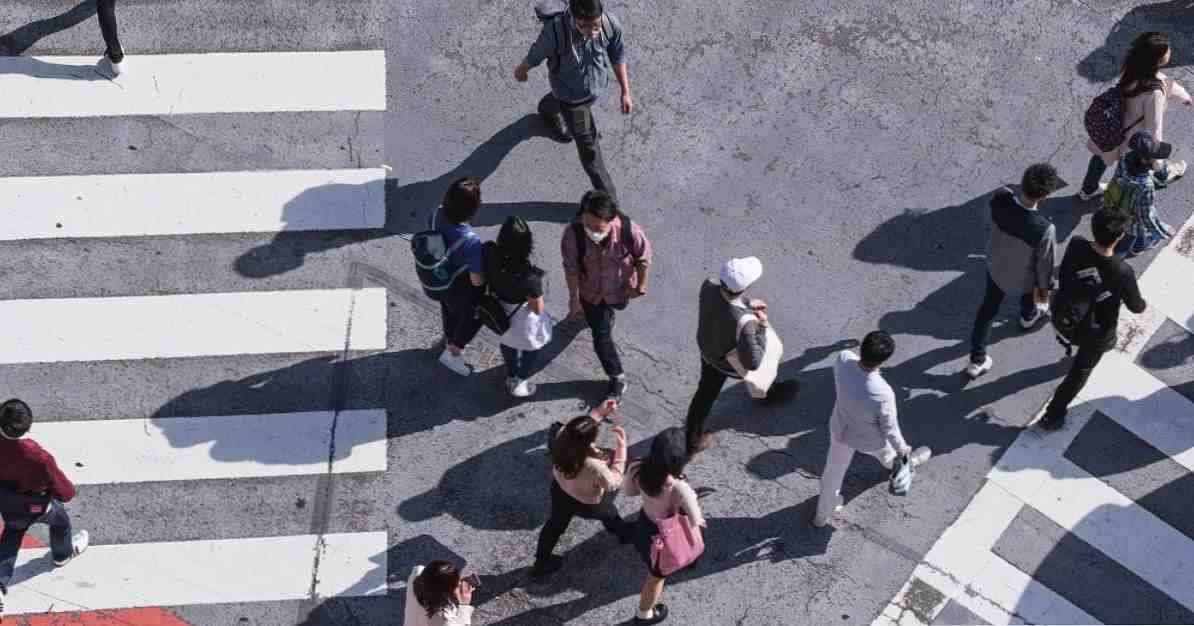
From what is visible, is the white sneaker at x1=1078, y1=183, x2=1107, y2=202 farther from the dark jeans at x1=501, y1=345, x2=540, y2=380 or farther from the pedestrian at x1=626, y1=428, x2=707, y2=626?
the pedestrian at x1=626, y1=428, x2=707, y2=626

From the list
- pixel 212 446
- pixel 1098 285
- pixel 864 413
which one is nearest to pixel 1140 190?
pixel 1098 285

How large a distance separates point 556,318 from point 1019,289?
137 inches

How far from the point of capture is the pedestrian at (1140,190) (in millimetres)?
10289

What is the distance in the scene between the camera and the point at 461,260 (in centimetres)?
975

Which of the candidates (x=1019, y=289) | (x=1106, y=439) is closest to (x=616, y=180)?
(x=1019, y=289)

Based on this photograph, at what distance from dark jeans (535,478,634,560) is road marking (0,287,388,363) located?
7.52 ft

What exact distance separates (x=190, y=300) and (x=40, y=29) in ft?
11.0

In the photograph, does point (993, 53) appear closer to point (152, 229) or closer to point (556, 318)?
point (556, 318)

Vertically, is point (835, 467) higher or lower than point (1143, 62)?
lower

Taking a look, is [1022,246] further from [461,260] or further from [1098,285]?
[461,260]

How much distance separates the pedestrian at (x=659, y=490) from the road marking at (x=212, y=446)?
2387 millimetres

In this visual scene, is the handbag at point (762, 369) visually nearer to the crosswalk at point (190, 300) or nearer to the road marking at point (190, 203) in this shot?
the crosswalk at point (190, 300)

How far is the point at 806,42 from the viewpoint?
1267 cm

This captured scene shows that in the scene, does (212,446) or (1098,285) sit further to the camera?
(212,446)
